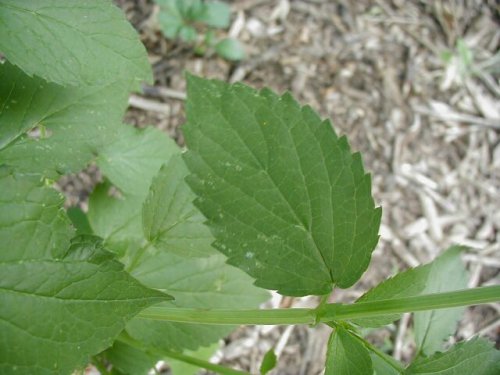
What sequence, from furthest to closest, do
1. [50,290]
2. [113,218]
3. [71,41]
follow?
1. [113,218]
2. [71,41]
3. [50,290]

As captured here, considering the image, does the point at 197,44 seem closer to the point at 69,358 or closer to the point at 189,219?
the point at 189,219

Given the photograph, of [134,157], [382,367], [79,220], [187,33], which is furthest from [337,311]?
[187,33]

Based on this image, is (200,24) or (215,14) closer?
(215,14)

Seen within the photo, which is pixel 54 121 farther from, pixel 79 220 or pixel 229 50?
pixel 229 50

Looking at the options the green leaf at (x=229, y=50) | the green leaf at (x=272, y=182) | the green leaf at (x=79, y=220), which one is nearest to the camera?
the green leaf at (x=272, y=182)

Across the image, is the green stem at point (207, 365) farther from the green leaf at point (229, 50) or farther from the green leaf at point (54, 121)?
the green leaf at point (229, 50)

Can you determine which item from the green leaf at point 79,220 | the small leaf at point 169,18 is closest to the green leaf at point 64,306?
the green leaf at point 79,220
